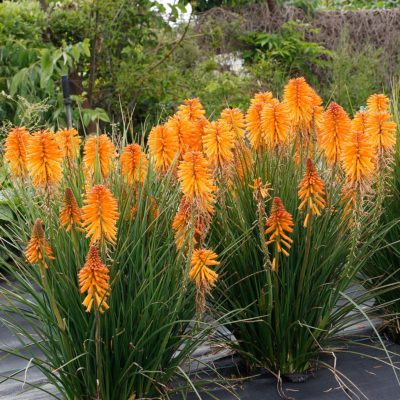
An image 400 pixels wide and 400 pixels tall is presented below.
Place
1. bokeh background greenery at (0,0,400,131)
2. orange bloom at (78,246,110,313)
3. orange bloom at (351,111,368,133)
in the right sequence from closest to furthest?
1. orange bloom at (78,246,110,313)
2. orange bloom at (351,111,368,133)
3. bokeh background greenery at (0,0,400,131)

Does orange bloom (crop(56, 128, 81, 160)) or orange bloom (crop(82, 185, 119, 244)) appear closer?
orange bloom (crop(82, 185, 119, 244))

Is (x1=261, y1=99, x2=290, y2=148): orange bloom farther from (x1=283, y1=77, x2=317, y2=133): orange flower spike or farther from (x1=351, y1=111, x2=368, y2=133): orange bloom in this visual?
(x1=351, y1=111, x2=368, y2=133): orange bloom

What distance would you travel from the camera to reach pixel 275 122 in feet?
7.56

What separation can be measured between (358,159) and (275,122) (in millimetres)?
324

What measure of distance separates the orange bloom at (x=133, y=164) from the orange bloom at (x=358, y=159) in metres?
0.63

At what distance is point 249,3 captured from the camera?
1057cm

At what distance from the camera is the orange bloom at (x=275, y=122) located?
2.30 metres

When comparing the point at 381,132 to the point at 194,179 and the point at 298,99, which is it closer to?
the point at 298,99

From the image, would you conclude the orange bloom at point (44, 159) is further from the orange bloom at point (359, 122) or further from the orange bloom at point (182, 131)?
the orange bloom at point (359, 122)

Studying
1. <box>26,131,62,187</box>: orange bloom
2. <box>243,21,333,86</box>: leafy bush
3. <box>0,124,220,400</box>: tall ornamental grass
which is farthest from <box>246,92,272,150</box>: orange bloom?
<box>243,21,333,86</box>: leafy bush

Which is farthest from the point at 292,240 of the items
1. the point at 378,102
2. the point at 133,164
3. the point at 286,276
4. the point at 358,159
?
the point at 378,102

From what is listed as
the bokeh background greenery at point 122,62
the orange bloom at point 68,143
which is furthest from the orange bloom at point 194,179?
the bokeh background greenery at point 122,62

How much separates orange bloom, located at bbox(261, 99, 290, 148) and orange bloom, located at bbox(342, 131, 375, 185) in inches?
10.0

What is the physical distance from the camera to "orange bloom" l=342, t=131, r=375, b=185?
2098 millimetres
